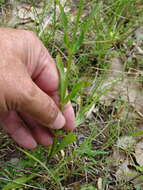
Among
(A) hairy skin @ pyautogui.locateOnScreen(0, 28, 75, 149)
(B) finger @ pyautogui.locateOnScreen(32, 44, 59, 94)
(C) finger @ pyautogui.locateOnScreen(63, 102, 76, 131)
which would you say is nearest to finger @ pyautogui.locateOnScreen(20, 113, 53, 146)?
(A) hairy skin @ pyautogui.locateOnScreen(0, 28, 75, 149)

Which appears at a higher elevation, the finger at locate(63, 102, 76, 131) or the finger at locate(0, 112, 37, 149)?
the finger at locate(63, 102, 76, 131)

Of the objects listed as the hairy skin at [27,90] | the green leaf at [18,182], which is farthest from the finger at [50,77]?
the green leaf at [18,182]

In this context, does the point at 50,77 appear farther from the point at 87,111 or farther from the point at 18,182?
the point at 18,182

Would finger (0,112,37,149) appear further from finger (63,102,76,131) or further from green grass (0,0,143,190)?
finger (63,102,76,131)

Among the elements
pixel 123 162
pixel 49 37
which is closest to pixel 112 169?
pixel 123 162

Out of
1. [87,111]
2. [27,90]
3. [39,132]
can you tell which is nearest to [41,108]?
[27,90]

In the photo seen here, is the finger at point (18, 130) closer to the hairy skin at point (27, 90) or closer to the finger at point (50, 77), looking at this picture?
the hairy skin at point (27, 90)

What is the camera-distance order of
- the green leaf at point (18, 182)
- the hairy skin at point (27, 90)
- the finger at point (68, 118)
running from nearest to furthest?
the hairy skin at point (27, 90), the green leaf at point (18, 182), the finger at point (68, 118)
